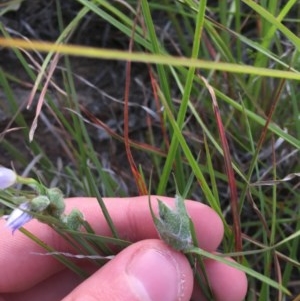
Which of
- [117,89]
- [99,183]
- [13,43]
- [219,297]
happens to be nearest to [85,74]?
[117,89]

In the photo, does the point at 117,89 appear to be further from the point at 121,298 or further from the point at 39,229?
the point at 121,298

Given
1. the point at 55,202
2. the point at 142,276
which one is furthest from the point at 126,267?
the point at 55,202

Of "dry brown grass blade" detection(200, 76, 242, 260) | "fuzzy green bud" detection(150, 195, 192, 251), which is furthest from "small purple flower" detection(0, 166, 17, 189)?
"dry brown grass blade" detection(200, 76, 242, 260)

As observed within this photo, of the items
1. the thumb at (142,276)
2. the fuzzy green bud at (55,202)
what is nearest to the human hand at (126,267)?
the thumb at (142,276)

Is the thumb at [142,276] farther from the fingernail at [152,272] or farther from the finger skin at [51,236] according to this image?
the finger skin at [51,236]

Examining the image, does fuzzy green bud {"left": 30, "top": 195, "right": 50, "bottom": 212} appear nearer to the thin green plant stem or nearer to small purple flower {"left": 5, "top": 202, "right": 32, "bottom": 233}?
small purple flower {"left": 5, "top": 202, "right": 32, "bottom": 233}

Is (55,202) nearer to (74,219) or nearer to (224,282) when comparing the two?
(74,219)

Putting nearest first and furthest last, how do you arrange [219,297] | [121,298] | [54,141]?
1. [121,298]
2. [219,297]
3. [54,141]
